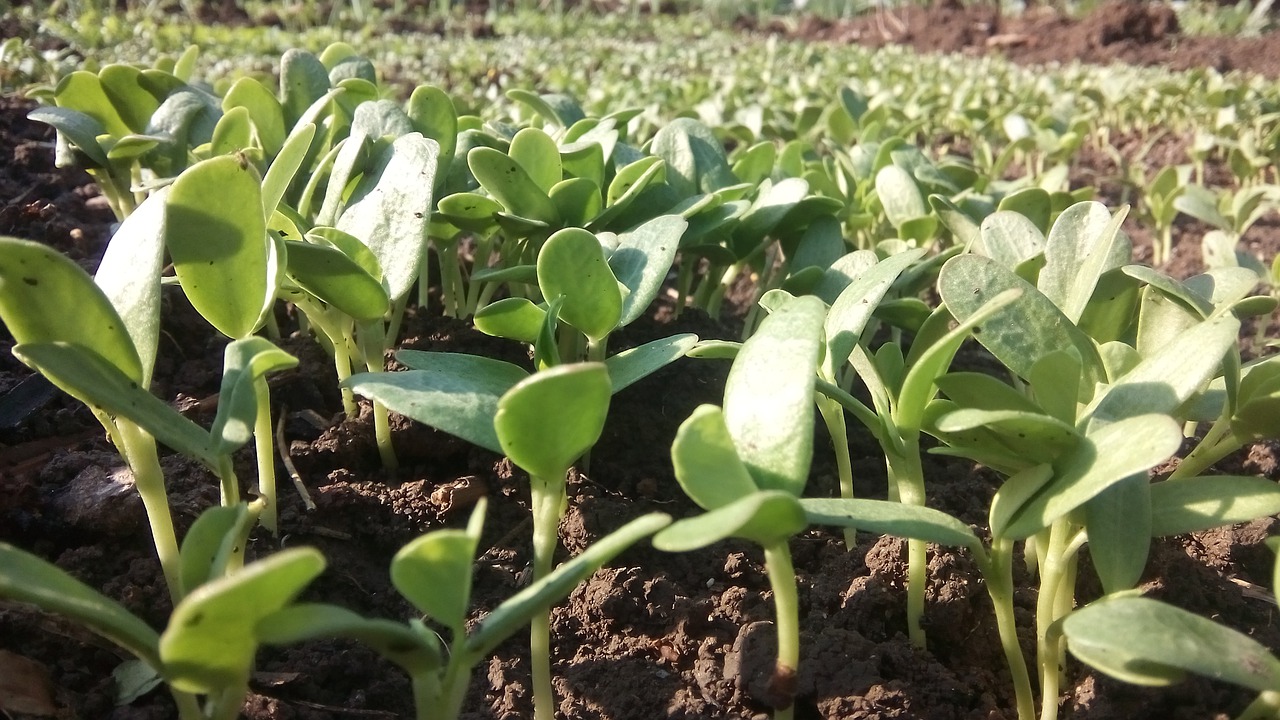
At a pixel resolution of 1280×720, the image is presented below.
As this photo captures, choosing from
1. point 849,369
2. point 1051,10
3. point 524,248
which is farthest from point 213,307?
point 1051,10

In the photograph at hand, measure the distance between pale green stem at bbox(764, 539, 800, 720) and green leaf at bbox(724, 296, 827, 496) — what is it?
0.06 metres

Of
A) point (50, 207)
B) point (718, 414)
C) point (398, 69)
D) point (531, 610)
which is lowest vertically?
point (398, 69)

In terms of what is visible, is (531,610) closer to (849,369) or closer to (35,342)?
(35,342)

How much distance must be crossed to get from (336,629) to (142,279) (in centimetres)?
41

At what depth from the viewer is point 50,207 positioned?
60.3 inches

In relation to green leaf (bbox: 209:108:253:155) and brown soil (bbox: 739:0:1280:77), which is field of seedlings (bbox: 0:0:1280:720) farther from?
brown soil (bbox: 739:0:1280:77)

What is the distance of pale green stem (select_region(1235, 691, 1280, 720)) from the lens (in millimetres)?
610

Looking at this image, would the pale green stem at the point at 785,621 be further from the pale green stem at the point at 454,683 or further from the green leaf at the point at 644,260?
the green leaf at the point at 644,260

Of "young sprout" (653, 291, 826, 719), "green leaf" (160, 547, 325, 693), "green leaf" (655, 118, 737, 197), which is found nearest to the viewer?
"green leaf" (160, 547, 325, 693)

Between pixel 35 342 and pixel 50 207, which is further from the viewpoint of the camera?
pixel 50 207

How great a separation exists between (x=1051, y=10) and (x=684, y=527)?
38.9ft

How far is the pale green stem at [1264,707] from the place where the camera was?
610 mm

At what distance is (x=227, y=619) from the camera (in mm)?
508

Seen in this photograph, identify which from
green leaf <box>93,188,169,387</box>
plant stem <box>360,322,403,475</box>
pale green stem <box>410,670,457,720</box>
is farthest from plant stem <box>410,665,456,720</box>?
plant stem <box>360,322,403,475</box>
